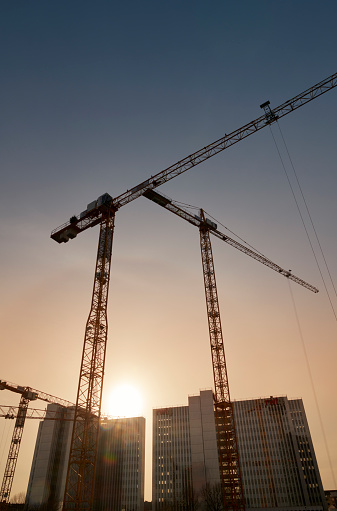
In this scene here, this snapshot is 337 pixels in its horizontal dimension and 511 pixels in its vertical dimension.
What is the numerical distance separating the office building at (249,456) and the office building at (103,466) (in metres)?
10.3

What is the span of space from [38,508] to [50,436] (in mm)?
23087

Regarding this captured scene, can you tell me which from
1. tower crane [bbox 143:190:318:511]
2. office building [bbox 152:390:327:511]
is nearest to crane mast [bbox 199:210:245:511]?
tower crane [bbox 143:190:318:511]

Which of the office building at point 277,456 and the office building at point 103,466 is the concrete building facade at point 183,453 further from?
the office building at point 277,456

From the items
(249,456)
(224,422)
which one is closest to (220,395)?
(224,422)

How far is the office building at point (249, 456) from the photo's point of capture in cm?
11869

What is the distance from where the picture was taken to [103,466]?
5551 inches

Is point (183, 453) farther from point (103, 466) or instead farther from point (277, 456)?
point (277, 456)

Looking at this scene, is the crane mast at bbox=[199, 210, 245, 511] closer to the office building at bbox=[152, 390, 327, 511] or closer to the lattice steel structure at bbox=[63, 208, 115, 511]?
the lattice steel structure at bbox=[63, 208, 115, 511]

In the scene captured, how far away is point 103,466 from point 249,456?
2276 inches

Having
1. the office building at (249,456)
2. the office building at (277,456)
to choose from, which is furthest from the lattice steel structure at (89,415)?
the office building at (277,456)

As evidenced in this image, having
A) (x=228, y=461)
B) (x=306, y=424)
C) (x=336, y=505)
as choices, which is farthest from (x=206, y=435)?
(x=336, y=505)

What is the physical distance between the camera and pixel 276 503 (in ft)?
397

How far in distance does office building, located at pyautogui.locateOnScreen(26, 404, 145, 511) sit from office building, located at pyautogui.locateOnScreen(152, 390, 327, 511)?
1028 cm

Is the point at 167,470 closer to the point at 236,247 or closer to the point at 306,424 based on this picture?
the point at 306,424
